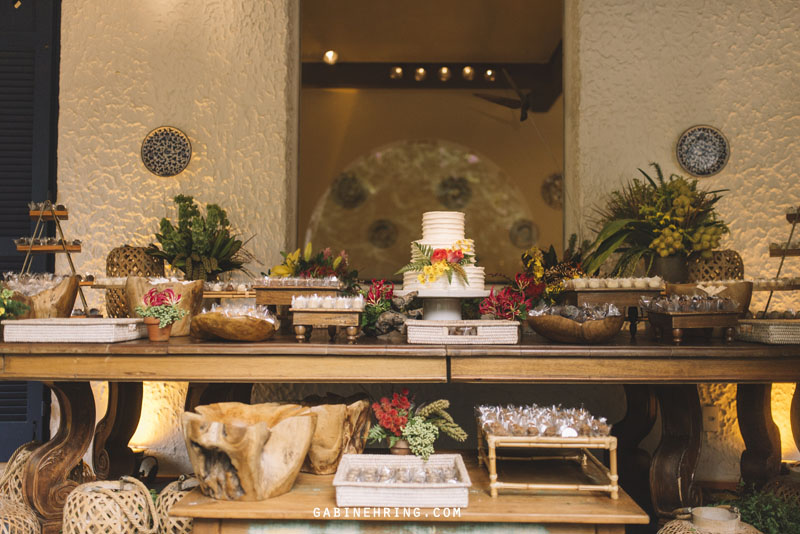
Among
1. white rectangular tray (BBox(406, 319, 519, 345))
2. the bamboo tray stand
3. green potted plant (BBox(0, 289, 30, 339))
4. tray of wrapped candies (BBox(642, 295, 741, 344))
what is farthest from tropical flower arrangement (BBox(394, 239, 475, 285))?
green potted plant (BBox(0, 289, 30, 339))

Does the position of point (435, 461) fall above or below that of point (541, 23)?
below

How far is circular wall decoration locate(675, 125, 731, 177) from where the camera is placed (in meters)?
3.60

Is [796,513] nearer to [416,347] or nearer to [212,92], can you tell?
[416,347]

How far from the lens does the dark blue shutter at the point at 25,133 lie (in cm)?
378

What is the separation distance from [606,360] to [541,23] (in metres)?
2.88

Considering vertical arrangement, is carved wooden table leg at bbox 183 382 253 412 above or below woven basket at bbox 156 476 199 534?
above

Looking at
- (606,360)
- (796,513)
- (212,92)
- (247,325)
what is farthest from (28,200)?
(796,513)

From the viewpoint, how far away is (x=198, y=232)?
3.12 metres

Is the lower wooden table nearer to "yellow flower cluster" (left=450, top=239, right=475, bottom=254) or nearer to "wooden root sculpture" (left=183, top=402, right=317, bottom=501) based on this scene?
"wooden root sculpture" (left=183, top=402, right=317, bottom=501)

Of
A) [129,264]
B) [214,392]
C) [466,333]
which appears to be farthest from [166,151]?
[466,333]

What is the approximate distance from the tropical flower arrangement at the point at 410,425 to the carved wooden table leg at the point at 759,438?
1713 mm

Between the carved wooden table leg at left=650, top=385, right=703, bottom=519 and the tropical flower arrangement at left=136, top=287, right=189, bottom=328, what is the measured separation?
238cm

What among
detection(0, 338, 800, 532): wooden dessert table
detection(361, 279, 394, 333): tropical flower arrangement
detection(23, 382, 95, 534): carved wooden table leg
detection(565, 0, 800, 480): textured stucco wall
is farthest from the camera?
detection(565, 0, 800, 480): textured stucco wall

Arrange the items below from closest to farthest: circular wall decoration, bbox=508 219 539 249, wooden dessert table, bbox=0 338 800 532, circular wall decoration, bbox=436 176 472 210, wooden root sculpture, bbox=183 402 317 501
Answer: wooden root sculpture, bbox=183 402 317 501, wooden dessert table, bbox=0 338 800 532, circular wall decoration, bbox=508 219 539 249, circular wall decoration, bbox=436 176 472 210
